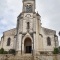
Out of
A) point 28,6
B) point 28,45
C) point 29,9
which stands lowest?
point 28,45

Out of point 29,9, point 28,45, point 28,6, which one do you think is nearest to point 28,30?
point 28,45

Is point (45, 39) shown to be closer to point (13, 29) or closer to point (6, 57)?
point (13, 29)

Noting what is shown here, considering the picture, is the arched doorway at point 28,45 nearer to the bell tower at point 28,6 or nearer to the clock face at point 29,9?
the clock face at point 29,9

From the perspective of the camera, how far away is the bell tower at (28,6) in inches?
1612

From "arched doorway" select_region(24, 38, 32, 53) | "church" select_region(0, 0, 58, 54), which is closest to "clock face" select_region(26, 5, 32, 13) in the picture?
"church" select_region(0, 0, 58, 54)

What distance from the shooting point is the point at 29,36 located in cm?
3641

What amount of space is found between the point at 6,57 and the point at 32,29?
11.2m

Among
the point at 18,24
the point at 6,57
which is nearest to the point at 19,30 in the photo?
the point at 18,24

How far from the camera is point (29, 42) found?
3784 cm

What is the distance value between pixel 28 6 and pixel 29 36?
9.79 metres

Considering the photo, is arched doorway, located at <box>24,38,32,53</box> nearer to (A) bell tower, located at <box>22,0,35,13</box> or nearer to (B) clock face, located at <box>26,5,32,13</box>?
(B) clock face, located at <box>26,5,32,13</box>

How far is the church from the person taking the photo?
35.8 metres

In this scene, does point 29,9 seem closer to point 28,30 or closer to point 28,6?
point 28,6

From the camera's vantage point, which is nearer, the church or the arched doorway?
the church
